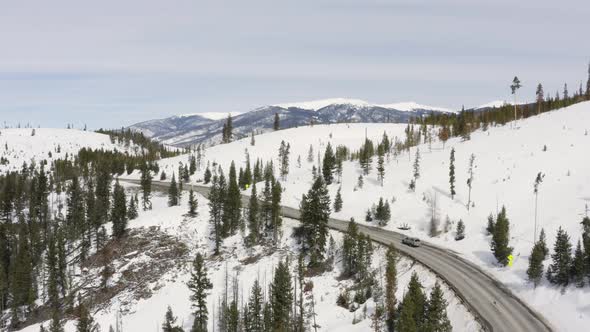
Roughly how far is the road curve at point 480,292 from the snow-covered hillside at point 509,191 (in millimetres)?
1601

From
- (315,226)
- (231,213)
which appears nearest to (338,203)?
(315,226)

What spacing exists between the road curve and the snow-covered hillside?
1601mm

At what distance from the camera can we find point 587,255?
44.7 m

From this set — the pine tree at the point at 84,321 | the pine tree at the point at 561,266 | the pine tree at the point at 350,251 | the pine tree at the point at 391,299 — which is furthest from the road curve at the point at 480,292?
the pine tree at the point at 84,321

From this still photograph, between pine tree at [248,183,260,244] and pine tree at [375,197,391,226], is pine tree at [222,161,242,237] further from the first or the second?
pine tree at [375,197,391,226]

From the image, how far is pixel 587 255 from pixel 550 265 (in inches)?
160

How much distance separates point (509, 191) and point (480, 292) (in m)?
41.7

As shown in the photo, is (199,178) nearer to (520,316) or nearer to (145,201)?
(145,201)

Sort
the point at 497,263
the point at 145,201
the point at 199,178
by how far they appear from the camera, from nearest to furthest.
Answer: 1. the point at 497,263
2. the point at 145,201
3. the point at 199,178

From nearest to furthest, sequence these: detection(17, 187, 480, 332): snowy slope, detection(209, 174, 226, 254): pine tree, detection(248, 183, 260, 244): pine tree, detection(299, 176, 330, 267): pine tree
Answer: detection(17, 187, 480, 332): snowy slope, detection(299, 176, 330, 267): pine tree, detection(248, 183, 260, 244): pine tree, detection(209, 174, 226, 254): pine tree

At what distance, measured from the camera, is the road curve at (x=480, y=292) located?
40550mm

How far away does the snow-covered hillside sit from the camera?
52469 mm

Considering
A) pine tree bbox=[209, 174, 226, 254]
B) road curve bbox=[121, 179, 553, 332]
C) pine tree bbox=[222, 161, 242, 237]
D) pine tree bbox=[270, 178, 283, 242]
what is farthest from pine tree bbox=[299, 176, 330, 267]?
pine tree bbox=[209, 174, 226, 254]

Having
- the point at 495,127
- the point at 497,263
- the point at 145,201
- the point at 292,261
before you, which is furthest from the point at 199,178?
the point at 497,263
